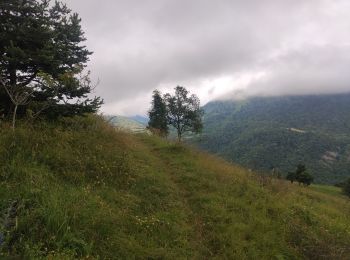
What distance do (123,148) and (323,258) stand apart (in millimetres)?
8761

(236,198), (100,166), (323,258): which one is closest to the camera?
(323,258)

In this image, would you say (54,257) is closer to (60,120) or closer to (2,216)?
(2,216)

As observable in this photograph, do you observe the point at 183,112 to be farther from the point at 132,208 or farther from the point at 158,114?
the point at 132,208

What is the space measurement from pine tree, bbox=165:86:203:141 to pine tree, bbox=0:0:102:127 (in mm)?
31643

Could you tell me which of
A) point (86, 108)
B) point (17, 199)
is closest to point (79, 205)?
point (17, 199)

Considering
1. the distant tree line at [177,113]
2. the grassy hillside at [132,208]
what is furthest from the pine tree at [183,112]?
the grassy hillside at [132,208]

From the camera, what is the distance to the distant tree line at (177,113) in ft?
153

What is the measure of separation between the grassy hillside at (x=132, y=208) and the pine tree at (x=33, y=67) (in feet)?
3.39

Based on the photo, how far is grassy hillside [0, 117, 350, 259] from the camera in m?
8.96

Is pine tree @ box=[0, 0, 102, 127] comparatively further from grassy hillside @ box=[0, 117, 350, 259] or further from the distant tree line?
the distant tree line

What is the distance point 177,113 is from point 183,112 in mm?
760

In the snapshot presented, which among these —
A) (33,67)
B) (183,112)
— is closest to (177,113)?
(183,112)

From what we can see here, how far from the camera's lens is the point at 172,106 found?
46688 mm

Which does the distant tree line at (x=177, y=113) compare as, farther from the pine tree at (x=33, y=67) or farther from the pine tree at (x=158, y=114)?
the pine tree at (x=33, y=67)
